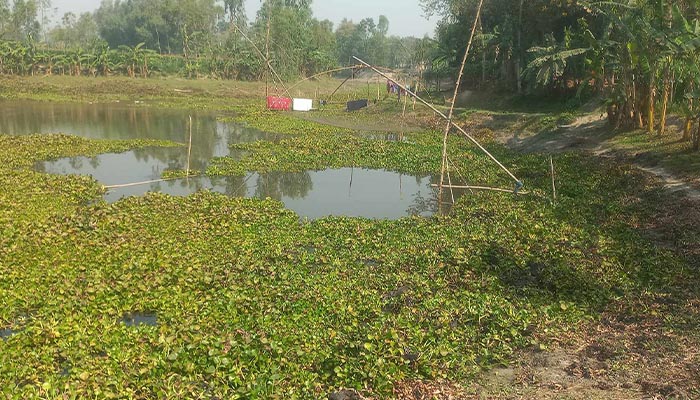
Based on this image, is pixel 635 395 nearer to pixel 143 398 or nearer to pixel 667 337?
pixel 667 337

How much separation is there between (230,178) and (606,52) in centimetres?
1493

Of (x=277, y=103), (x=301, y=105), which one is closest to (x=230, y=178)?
(x=277, y=103)

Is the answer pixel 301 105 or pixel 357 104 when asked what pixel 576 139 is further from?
pixel 301 105

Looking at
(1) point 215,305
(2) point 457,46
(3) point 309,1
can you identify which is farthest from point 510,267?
(3) point 309,1

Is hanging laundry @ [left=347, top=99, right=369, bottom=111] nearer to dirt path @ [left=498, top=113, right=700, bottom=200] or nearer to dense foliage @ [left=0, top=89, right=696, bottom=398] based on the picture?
dirt path @ [left=498, top=113, right=700, bottom=200]

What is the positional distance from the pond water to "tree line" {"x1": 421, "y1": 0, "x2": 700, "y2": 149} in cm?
784

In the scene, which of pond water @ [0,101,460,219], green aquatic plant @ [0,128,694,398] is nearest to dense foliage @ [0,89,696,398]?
green aquatic plant @ [0,128,694,398]

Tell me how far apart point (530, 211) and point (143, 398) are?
1075cm

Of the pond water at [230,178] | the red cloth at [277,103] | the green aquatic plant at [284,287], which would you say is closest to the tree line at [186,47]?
the red cloth at [277,103]

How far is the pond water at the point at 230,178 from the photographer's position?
16.1 metres

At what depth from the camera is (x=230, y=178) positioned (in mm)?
18609

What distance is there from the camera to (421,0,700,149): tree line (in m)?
15.8

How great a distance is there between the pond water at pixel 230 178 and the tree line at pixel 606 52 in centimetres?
784

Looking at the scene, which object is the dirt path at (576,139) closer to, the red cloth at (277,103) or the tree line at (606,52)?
the tree line at (606,52)
